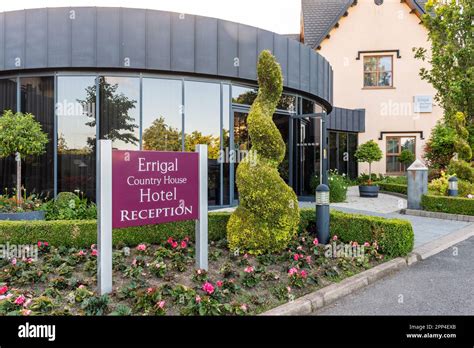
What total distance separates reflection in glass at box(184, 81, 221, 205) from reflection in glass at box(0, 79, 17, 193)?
4.53 meters

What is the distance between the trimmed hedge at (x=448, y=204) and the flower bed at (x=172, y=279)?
Result: 19.6 ft

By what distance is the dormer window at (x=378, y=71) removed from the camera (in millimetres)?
21578

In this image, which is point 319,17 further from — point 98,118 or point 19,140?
point 19,140

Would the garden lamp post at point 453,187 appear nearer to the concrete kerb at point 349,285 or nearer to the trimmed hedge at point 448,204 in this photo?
the trimmed hedge at point 448,204

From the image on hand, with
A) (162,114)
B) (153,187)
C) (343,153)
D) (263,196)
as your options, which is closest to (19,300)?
(153,187)

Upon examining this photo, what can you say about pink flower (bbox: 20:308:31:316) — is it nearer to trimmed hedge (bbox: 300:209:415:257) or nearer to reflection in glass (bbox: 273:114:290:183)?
trimmed hedge (bbox: 300:209:415:257)

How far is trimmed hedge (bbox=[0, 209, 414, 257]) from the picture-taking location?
564 cm

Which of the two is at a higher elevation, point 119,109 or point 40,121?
point 119,109

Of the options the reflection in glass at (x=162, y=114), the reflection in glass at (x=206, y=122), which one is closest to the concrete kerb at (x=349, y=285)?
the reflection in glass at (x=206, y=122)

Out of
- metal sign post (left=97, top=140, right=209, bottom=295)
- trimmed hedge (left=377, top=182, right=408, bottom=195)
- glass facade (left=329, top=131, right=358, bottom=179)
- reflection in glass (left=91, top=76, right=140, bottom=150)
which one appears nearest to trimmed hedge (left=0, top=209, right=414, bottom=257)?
metal sign post (left=97, top=140, right=209, bottom=295)

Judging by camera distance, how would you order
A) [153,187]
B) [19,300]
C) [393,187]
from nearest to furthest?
[19,300] < [153,187] < [393,187]

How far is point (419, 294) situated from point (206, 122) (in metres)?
7.26

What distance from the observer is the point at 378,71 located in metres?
21.7
